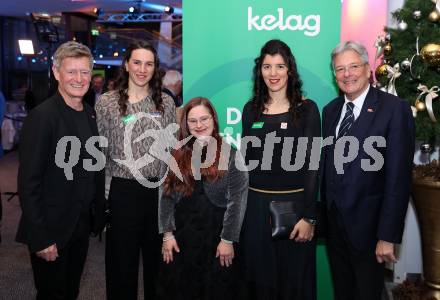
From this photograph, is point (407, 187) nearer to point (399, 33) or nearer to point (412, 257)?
point (399, 33)

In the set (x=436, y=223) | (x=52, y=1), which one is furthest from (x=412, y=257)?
(x=52, y=1)

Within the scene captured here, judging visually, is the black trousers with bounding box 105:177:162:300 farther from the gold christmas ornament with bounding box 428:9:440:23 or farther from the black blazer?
the gold christmas ornament with bounding box 428:9:440:23

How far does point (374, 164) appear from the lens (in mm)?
2260

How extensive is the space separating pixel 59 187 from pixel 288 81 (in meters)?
1.35

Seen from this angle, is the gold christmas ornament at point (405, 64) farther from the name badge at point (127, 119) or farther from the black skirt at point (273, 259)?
the name badge at point (127, 119)

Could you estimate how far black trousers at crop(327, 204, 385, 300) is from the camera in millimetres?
2328

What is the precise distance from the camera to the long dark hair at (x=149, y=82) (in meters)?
2.66

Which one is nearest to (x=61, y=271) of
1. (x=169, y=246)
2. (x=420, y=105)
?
(x=169, y=246)

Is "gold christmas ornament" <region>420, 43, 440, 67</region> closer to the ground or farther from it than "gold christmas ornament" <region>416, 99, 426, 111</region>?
farther from it

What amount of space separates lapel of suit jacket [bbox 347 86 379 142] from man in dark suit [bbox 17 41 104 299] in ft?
4.56

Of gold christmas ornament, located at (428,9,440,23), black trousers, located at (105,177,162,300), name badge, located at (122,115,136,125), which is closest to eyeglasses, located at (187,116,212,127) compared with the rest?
name badge, located at (122,115,136,125)

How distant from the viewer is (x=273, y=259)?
252 cm

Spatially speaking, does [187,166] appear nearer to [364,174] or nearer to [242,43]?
[364,174]

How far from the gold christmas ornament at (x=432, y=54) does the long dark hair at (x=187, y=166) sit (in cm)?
123
